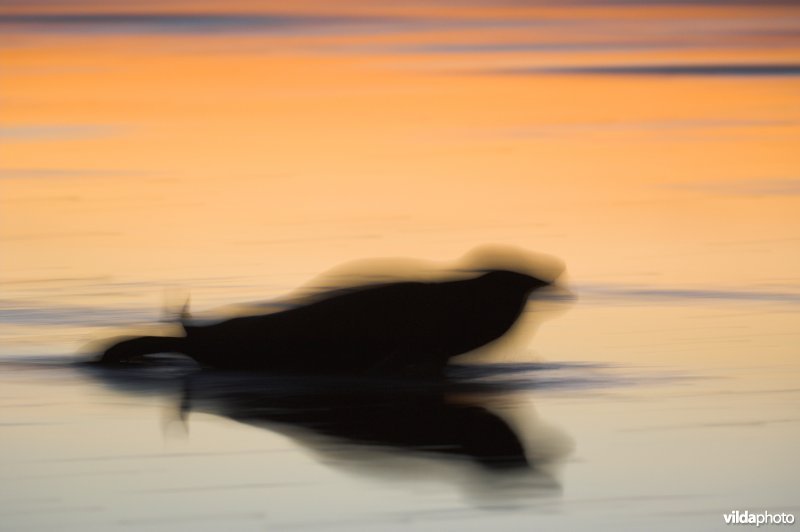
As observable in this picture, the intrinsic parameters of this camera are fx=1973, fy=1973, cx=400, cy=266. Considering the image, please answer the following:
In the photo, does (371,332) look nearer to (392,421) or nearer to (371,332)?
(371,332)

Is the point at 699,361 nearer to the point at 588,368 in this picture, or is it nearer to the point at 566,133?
the point at 588,368

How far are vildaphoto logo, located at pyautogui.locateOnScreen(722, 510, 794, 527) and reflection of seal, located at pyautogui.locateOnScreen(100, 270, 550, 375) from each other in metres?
2.73

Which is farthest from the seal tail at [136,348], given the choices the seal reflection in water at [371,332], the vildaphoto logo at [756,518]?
the vildaphoto logo at [756,518]

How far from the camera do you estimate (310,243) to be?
1345 centimetres

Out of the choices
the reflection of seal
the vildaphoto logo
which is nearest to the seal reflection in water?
the reflection of seal

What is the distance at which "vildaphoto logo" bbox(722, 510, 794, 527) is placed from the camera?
7152 mm

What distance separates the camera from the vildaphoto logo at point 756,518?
23.5 ft

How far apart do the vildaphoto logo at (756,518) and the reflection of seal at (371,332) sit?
273 cm

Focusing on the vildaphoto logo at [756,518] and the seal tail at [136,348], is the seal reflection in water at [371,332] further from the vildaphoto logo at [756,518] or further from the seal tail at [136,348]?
the vildaphoto logo at [756,518]

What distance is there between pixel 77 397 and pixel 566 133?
9773 millimetres

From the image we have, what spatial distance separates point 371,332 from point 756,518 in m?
3.08

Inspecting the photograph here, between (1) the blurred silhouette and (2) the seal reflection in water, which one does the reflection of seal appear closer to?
(2) the seal reflection in water

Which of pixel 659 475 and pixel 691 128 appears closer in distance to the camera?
pixel 659 475

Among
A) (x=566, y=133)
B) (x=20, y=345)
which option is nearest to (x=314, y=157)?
(x=566, y=133)
